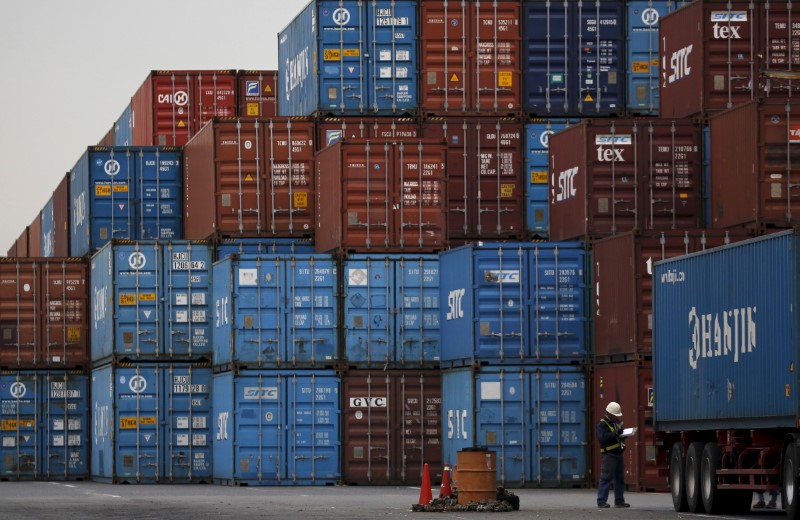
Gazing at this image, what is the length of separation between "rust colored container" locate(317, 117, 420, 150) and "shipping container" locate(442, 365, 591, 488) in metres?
6.94

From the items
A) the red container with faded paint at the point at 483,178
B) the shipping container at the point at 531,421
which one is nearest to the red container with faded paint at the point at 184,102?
the red container with faded paint at the point at 483,178

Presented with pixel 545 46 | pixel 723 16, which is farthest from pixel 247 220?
pixel 723 16

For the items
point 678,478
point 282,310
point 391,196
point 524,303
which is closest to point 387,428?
point 282,310

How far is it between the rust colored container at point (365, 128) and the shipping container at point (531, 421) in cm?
694

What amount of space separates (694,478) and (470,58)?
15.9 meters

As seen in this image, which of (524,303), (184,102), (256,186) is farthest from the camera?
(184,102)

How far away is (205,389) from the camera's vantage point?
39.9m

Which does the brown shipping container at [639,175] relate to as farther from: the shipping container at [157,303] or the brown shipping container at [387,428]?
the shipping container at [157,303]

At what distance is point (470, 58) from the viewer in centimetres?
4006

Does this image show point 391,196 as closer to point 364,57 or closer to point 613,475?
point 364,57

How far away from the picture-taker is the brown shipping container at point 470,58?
39.8 meters

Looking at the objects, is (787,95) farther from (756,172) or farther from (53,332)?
(53,332)

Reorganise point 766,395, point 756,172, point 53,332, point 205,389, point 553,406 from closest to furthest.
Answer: point 766,395
point 756,172
point 553,406
point 205,389
point 53,332

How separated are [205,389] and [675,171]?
11.1m
